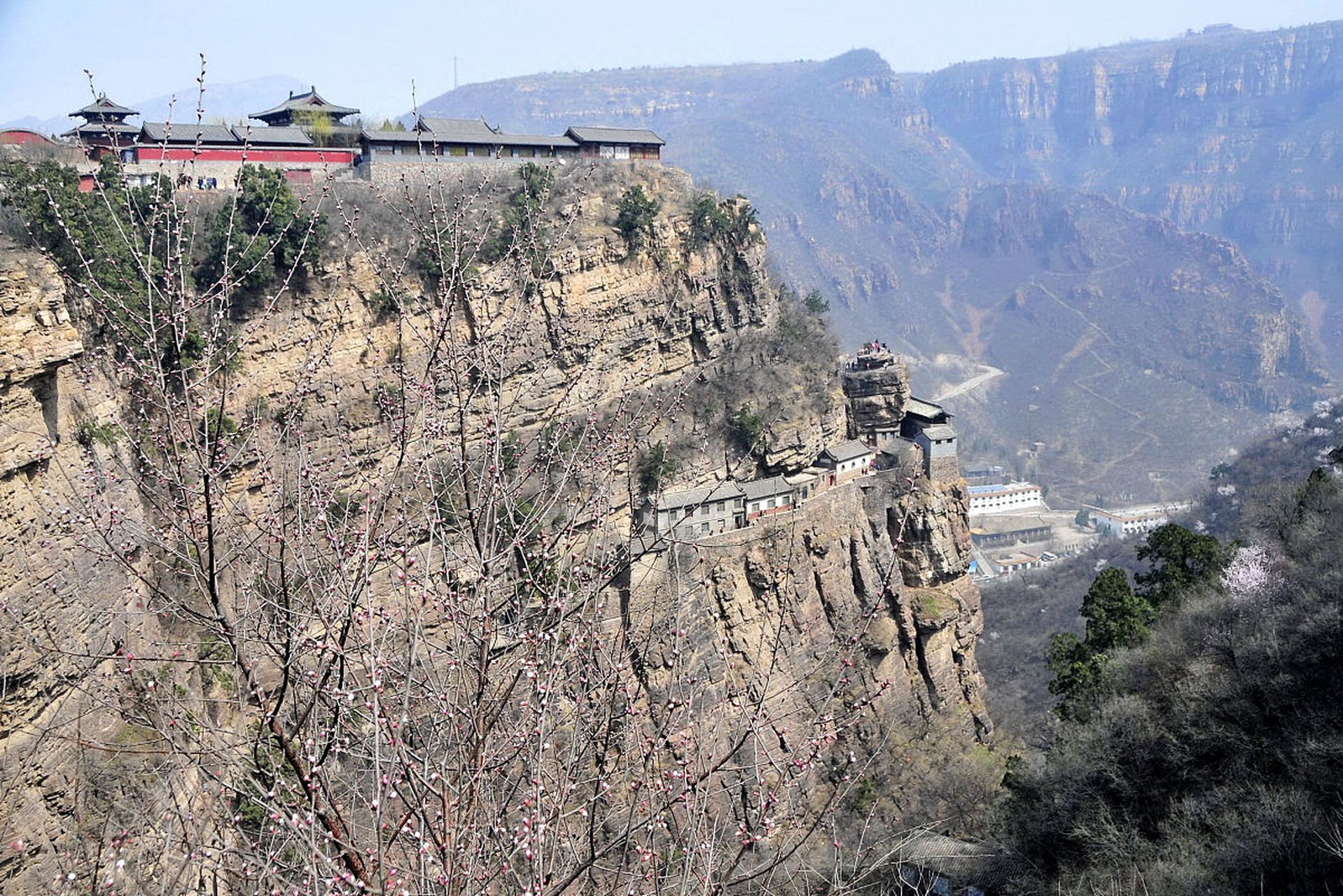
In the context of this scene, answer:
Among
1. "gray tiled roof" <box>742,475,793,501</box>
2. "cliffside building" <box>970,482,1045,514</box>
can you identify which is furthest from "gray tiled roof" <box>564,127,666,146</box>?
"cliffside building" <box>970,482,1045,514</box>

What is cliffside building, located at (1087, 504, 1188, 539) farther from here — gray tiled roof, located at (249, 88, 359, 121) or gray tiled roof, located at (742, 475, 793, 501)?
gray tiled roof, located at (249, 88, 359, 121)

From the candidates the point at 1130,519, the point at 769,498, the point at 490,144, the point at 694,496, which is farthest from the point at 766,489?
the point at 1130,519

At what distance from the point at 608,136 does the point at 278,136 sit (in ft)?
36.2

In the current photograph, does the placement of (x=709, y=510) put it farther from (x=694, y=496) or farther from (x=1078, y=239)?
(x=1078, y=239)

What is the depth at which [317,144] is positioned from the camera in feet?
89.0

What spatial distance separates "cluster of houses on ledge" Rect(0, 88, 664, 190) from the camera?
23.7 metres

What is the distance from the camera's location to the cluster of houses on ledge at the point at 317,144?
2366 centimetres

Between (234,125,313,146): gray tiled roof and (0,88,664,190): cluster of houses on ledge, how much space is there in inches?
1.0

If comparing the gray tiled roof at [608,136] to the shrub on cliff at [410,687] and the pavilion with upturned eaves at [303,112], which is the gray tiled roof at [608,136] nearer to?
the pavilion with upturned eaves at [303,112]

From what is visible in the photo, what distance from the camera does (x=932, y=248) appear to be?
15188cm

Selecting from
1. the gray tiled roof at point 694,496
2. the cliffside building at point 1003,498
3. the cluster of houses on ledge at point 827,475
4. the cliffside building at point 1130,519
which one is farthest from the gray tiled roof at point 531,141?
the cliffside building at point 1003,498

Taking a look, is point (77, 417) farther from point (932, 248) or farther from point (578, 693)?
point (932, 248)

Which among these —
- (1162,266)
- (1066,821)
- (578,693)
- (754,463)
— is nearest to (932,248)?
(1162,266)

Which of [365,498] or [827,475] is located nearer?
[365,498]
